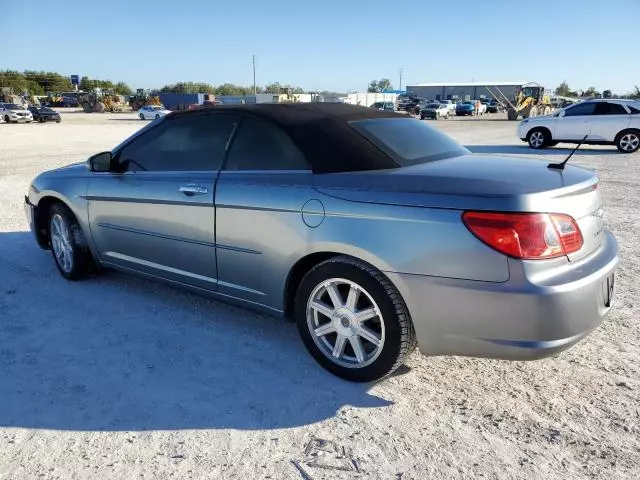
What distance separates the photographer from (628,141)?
1565 centimetres

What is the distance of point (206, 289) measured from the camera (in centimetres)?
363

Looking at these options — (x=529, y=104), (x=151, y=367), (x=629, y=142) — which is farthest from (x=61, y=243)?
(x=529, y=104)

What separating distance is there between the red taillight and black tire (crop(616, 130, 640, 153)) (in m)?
15.6

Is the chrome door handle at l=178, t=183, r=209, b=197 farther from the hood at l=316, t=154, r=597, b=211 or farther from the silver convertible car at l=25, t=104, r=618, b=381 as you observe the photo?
the hood at l=316, t=154, r=597, b=211

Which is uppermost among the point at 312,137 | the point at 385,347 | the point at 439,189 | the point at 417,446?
the point at 312,137

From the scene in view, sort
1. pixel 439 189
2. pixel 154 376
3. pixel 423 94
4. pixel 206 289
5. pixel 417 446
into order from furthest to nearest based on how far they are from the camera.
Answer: pixel 423 94, pixel 206 289, pixel 154 376, pixel 439 189, pixel 417 446

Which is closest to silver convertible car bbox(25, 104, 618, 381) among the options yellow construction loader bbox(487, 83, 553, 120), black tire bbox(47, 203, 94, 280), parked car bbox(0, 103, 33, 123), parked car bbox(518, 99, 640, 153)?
black tire bbox(47, 203, 94, 280)

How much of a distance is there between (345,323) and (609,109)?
51.7ft

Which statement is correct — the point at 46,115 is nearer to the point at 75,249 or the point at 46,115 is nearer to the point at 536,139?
the point at 536,139

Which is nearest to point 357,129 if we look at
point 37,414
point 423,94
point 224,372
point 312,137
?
point 312,137

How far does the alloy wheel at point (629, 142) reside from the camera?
15539mm

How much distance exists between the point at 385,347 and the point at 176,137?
224cm

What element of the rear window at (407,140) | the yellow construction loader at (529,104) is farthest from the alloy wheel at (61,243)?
the yellow construction loader at (529,104)

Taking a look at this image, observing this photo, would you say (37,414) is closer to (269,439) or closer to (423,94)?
(269,439)
